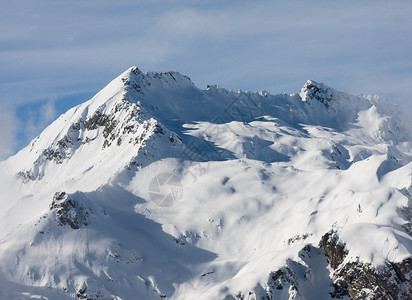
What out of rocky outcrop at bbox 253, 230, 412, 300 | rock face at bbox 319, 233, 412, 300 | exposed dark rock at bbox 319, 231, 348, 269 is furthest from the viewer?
exposed dark rock at bbox 319, 231, 348, 269

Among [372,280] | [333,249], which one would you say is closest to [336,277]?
[333,249]

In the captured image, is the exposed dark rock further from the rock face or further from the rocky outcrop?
the rock face

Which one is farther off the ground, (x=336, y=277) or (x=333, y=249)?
(x=333, y=249)

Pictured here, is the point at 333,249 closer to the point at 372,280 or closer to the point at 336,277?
the point at 336,277

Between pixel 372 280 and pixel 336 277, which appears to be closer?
pixel 372 280

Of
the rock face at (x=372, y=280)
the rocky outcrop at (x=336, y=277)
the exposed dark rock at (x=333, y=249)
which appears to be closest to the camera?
the rock face at (x=372, y=280)

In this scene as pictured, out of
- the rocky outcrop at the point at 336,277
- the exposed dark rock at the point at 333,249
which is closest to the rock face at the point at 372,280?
the rocky outcrop at the point at 336,277

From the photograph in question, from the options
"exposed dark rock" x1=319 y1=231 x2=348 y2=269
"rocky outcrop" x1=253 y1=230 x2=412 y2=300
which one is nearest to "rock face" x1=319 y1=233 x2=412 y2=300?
"rocky outcrop" x1=253 y1=230 x2=412 y2=300

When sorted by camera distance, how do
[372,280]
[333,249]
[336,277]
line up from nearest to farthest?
[372,280] < [336,277] < [333,249]

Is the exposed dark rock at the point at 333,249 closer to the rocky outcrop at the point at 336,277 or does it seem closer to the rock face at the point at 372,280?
the rocky outcrop at the point at 336,277

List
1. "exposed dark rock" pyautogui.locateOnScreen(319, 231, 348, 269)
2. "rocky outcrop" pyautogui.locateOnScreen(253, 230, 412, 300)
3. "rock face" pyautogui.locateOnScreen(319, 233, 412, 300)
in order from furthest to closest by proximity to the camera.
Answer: "exposed dark rock" pyautogui.locateOnScreen(319, 231, 348, 269) → "rocky outcrop" pyautogui.locateOnScreen(253, 230, 412, 300) → "rock face" pyautogui.locateOnScreen(319, 233, 412, 300)

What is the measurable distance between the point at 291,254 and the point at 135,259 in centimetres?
4233

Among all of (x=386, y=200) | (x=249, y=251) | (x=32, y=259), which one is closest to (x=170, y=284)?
(x=249, y=251)

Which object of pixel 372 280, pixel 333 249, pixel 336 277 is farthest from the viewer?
pixel 333 249
